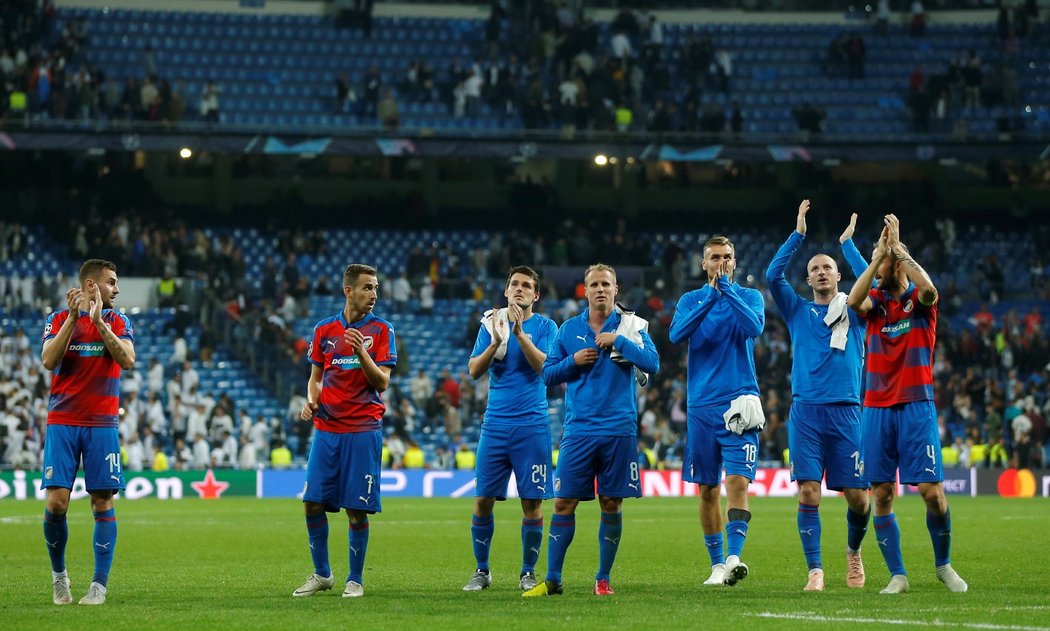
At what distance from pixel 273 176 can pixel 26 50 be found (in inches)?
287

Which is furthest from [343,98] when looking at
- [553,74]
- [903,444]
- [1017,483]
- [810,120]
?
[903,444]

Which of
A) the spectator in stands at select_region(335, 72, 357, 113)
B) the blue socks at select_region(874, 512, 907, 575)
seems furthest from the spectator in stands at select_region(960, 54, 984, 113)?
the blue socks at select_region(874, 512, 907, 575)

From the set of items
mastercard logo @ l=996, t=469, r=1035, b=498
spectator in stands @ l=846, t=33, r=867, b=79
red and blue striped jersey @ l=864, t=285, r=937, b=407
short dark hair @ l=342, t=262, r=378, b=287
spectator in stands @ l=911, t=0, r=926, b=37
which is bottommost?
mastercard logo @ l=996, t=469, r=1035, b=498

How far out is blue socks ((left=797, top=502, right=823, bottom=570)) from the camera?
38.8 feet

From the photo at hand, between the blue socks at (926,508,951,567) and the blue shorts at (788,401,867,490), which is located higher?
the blue shorts at (788,401,867,490)

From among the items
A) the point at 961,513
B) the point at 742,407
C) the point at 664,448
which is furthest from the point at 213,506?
the point at 742,407

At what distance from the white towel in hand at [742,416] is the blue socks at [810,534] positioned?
764 millimetres

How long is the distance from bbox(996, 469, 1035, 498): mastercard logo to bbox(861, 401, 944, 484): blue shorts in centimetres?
2111

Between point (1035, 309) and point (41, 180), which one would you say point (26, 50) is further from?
point (1035, 309)

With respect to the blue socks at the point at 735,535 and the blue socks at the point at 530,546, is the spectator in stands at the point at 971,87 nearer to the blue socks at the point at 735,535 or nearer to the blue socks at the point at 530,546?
the blue socks at the point at 735,535

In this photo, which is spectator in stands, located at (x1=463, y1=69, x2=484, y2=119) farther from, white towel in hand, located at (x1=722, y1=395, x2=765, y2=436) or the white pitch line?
the white pitch line

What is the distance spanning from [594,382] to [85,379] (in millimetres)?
3795

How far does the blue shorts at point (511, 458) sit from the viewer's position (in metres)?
12.0

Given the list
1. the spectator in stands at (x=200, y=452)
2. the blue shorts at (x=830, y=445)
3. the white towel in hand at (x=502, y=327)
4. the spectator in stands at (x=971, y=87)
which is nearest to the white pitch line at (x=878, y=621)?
the blue shorts at (x=830, y=445)
